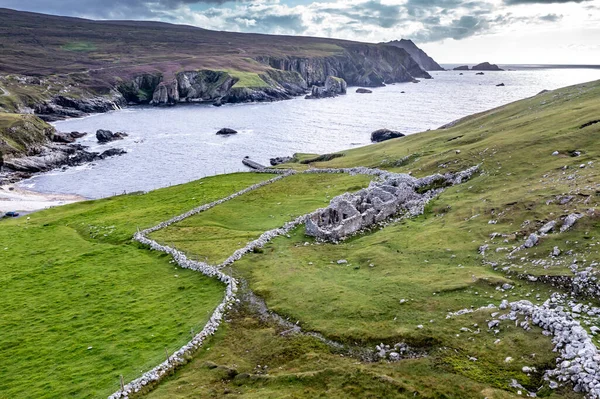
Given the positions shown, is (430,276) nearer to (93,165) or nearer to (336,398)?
(336,398)

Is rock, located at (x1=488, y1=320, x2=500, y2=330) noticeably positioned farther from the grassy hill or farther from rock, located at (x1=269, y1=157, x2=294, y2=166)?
rock, located at (x1=269, y1=157, x2=294, y2=166)

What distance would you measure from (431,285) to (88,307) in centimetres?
2862

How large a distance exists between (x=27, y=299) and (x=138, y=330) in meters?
15.4

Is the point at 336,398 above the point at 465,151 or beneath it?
beneath

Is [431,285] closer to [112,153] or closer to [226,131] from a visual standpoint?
[112,153]

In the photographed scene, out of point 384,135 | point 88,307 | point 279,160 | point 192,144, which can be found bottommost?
point 88,307

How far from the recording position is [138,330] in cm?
3269

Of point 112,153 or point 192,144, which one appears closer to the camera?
point 112,153

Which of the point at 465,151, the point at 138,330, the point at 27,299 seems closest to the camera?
the point at 138,330

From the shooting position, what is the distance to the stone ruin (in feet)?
160

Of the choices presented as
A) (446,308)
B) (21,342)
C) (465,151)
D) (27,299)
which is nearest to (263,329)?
(446,308)

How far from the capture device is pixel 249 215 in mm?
60844

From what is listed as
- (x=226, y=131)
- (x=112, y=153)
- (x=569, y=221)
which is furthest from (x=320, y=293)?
(x=226, y=131)

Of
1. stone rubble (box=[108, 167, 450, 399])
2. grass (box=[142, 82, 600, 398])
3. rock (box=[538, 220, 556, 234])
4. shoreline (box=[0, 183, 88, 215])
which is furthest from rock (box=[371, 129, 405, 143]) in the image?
rock (box=[538, 220, 556, 234])
